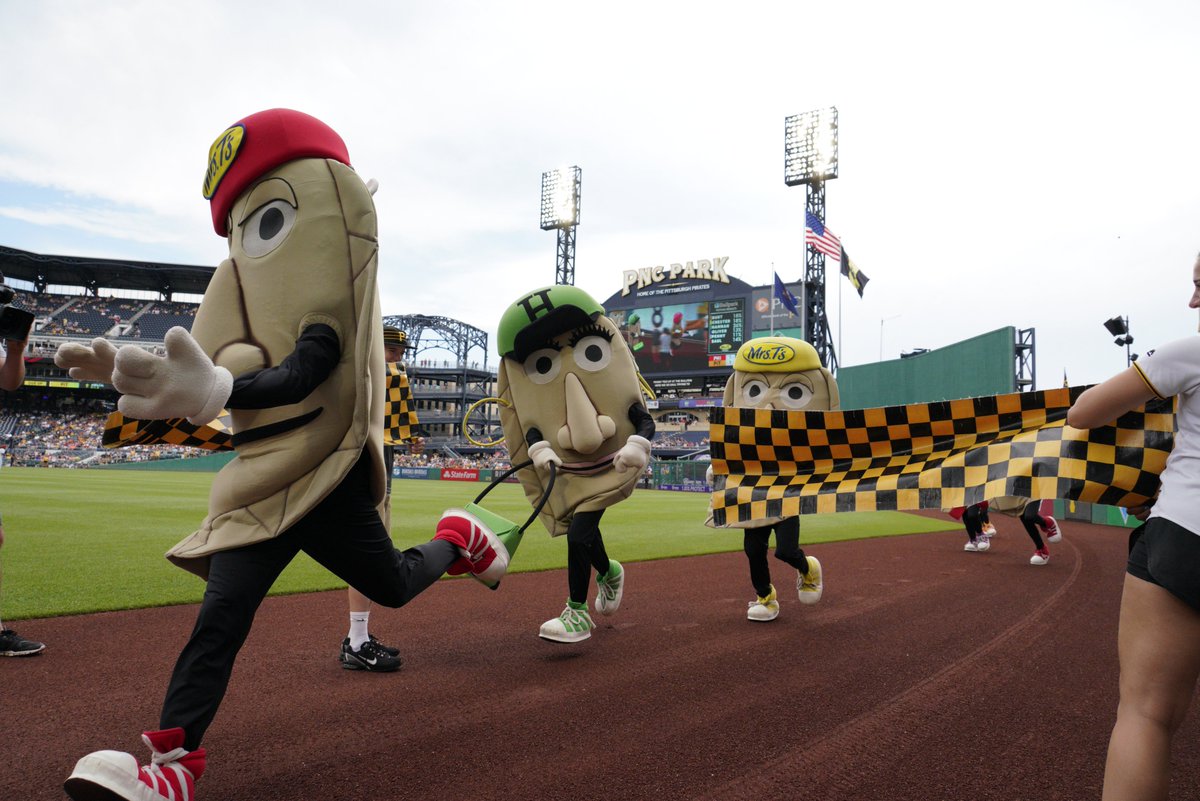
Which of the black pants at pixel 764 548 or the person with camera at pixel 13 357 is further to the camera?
the black pants at pixel 764 548

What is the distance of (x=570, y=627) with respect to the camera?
13.6 feet

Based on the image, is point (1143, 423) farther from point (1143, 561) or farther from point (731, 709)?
point (731, 709)

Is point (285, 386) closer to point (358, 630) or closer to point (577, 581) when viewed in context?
point (358, 630)

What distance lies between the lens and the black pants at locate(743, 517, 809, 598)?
5.02 metres

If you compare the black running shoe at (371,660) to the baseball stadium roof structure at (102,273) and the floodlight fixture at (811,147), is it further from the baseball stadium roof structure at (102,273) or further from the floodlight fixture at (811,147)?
the baseball stadium roof structure at (102,273)

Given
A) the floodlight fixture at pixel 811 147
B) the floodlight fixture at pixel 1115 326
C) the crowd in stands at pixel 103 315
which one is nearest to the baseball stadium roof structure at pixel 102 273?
the crowd in stands at pixel 103 315

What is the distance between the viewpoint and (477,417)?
200ft

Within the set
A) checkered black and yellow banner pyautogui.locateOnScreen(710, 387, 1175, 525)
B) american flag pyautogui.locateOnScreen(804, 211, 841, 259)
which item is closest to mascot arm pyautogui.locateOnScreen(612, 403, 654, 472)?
checkered black and yellow banner pyautogui.locateOnScreen(710, 387, 1175, 525)

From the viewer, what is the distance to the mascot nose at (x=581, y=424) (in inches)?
164

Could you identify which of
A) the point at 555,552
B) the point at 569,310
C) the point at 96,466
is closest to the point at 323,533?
the point at 569,310

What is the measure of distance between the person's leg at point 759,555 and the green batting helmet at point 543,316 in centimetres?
202

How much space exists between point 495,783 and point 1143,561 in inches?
80.7

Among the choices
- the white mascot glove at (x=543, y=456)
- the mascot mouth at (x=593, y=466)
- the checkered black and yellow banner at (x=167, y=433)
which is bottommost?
the mascot mouth at (x=593, y=466)

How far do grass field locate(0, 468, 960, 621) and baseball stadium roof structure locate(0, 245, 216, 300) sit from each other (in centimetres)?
3961
